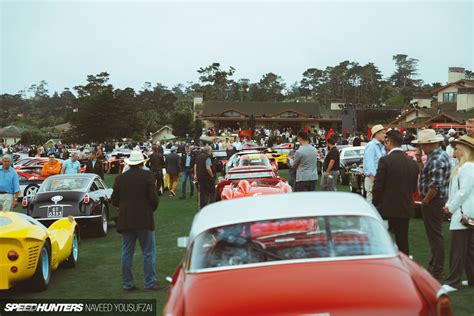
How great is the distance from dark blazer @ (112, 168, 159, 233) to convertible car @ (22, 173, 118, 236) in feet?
16.4

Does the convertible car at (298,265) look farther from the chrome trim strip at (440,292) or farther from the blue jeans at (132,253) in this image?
the blue jeans at (132,253)

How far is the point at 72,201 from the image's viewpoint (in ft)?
44.6

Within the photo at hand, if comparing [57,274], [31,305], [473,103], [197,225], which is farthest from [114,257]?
[473,103]

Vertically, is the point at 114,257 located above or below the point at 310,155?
below

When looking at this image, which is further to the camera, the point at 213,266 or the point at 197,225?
the point at 197,225

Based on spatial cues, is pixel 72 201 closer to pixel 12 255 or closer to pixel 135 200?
pixel 135 200

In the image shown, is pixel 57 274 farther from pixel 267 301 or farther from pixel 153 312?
pixel 267 301

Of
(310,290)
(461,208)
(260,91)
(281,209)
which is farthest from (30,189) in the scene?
(260,91)

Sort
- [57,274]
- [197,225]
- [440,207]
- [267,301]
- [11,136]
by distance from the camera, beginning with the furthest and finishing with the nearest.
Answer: [11,136] < [57,274] < [440,207] < [197,225] < [267,301]

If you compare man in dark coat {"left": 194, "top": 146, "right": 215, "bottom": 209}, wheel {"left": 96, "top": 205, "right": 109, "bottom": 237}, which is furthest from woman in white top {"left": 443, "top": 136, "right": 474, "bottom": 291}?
man in dark coat {"left": 194, "top": 146, "right": 215, "bottom": 209}

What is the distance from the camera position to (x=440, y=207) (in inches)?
334

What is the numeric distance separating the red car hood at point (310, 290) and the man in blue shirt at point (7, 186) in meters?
9.28

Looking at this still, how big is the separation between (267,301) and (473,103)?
206 feet

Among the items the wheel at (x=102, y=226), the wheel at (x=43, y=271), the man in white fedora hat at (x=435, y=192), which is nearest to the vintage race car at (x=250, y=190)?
the wheel at (x=102, y=226)
